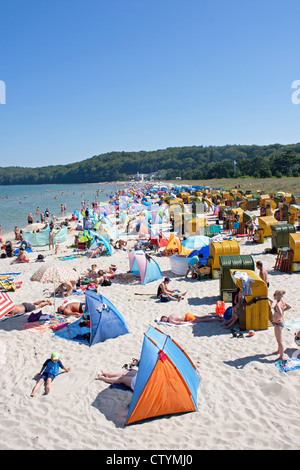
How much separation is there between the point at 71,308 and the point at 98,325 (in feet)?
5.76

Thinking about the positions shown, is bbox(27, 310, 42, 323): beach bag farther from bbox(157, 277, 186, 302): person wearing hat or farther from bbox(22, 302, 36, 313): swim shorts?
bbox(157, 277, 186, 302): person wearing hat

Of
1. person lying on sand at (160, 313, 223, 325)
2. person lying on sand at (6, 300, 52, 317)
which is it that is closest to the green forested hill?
person lying on sand at (160, 313, 223, 325)

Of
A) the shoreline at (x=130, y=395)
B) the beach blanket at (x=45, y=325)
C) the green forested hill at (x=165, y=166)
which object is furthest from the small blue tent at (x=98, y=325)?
the green forested hill at (x=165, y=166)

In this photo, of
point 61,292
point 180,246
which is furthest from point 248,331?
point 180,246

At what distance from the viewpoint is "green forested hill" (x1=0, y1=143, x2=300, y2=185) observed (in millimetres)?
84319

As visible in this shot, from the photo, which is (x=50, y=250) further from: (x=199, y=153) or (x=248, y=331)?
(x=199, y=153)

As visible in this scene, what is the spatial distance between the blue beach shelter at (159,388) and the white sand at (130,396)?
0.40ft

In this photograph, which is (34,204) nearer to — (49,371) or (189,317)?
(189,317)

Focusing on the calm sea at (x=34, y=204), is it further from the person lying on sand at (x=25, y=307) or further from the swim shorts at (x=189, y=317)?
the swim shorts at (x=189, y=317)

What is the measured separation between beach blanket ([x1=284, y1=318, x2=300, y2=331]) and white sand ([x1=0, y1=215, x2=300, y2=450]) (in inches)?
7.8

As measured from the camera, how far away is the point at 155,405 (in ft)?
14.4

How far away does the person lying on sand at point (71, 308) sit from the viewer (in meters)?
7.99

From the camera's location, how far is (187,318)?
23.8ft
